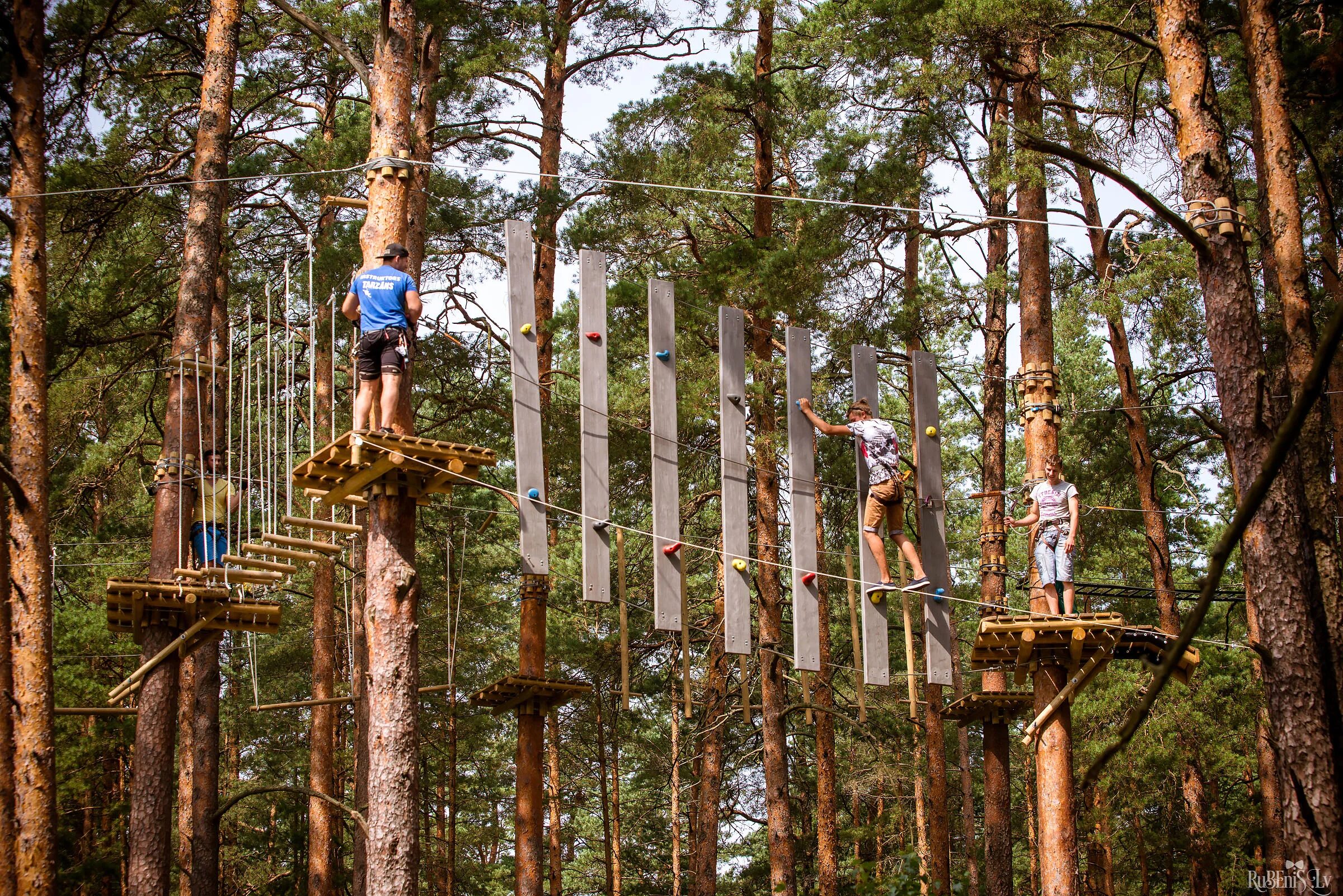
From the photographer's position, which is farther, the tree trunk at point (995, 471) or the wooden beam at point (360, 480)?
the tree trunk at point (995, 471)

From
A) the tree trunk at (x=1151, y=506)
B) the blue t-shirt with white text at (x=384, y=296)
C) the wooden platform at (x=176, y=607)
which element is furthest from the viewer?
the tree trunk at (x=1151, y=506)

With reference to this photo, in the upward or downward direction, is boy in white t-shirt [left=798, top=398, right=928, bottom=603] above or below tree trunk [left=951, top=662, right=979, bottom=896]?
above

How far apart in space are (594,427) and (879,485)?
214cm

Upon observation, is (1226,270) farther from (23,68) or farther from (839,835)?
(839,835)

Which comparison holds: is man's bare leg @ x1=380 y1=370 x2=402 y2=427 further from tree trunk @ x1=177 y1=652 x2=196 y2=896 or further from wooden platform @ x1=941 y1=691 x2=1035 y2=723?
tree trunk @ x1=177 y1=652 x2=196 y2=896

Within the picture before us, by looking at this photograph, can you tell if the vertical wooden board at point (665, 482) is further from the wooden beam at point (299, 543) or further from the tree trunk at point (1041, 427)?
the tree trunk at point (1041, 427)

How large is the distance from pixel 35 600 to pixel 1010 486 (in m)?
19.4

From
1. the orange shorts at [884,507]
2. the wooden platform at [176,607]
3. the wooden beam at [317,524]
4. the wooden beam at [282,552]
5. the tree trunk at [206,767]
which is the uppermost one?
the orange shorts at [884,507]

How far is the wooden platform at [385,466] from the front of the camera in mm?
7094

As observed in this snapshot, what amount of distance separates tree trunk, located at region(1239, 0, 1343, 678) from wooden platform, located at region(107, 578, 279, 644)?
8.14 m

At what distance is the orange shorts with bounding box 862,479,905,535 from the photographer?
8797 mm

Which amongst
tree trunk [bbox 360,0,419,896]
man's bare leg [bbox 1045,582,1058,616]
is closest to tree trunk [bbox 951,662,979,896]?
man's bare leg [bbox 1045,582,1058,616]

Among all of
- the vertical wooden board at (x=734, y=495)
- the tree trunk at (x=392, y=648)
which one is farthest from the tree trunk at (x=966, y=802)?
the tree trunk at (x=392, y=648)

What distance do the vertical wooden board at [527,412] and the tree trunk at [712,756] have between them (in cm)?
837
